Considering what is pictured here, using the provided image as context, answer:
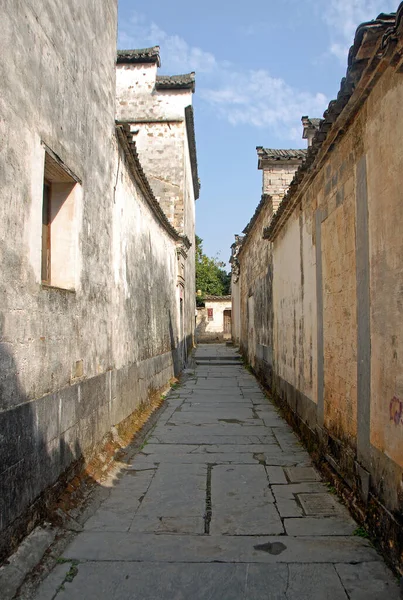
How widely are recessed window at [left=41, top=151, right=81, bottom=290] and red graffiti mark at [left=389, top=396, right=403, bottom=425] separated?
9.55ft

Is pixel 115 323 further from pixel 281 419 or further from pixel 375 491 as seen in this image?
pixel 375 491

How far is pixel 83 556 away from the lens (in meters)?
3.13

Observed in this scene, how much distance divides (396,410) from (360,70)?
2.27 metres

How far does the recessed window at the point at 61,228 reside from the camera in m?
4.33

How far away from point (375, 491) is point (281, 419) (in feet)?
14.5

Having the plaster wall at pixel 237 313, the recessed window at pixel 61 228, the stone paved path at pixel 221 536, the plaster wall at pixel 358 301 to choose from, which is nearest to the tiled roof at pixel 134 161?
the recessed window at pixel 61 228

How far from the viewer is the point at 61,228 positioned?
14.5ft

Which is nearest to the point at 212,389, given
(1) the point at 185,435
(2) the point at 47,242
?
(1) the point at 185,435

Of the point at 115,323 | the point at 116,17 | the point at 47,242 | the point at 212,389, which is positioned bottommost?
the point at 212,389

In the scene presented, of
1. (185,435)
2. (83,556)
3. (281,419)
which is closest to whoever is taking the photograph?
(83,556)

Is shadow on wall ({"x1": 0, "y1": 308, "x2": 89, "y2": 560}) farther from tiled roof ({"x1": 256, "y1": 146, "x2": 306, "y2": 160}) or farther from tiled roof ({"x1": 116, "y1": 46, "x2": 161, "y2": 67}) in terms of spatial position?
tiled roof ({"x1": 116, "y1": 46, "x2": 161, "y2": 67})

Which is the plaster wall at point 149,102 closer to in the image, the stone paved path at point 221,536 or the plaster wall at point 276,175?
the plaster wall at point 276,175

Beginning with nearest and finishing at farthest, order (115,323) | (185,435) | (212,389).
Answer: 1. (115,323)
2. (185,435)
3. (212,389)

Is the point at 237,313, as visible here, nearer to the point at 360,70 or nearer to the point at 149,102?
the point at 149,102
